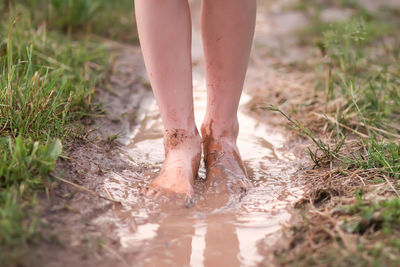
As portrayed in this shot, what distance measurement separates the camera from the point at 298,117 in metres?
2.71

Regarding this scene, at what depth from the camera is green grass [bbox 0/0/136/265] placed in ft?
4.78

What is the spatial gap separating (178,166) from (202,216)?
0.25m

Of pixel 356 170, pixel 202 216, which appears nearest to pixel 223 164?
pixel 202 216

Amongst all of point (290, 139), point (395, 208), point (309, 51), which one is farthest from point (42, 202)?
point (309, 51)

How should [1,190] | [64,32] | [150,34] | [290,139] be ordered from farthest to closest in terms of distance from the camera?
[64,32] < [290,139] < [150,34] < [1,190]

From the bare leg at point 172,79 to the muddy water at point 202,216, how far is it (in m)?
0.10

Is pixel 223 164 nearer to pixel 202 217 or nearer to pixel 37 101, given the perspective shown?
pixel 202 217

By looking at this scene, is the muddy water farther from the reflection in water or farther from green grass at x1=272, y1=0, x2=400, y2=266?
green grass at x1=272, y1=0, x2=400, y2=266

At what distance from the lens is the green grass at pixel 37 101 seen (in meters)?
1.46

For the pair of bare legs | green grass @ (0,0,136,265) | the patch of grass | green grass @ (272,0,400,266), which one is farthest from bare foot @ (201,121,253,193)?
the patch of grass

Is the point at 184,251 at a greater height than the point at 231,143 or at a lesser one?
lesser

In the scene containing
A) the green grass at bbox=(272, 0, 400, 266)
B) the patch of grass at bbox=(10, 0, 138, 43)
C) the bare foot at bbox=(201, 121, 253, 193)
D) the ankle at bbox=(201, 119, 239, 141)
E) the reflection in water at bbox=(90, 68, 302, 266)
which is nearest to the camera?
the green grass at bbox=(272, 0, 400, 266)

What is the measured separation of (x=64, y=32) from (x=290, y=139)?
201 cm

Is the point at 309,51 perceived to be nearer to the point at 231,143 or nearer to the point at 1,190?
the point at 231,143
